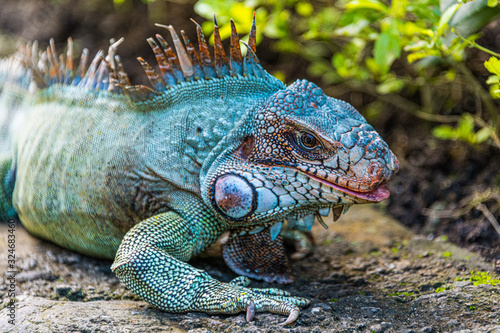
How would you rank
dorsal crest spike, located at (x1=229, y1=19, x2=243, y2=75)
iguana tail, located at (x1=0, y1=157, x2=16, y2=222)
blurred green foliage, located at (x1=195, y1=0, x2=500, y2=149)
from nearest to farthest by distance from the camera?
dorsal crest spike, located at (x1=229, y1=19, x2=243, y2=75)
blurred green foliage, located at (x1=195, y1=0, x2=500, y2=149)
iguana tail, located at (x1=0, y1=157, x2=16, y2=222)

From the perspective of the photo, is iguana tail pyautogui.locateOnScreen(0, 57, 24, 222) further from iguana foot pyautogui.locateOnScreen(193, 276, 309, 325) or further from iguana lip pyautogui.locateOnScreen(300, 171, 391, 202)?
iguana lip pyautogui.locateOnScreen(300, 171, 391, 202)

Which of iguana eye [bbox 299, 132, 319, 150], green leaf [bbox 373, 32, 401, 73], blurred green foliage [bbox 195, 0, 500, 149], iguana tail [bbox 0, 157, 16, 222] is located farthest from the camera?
iguana tail [bbox 0, 157, 16, 222]

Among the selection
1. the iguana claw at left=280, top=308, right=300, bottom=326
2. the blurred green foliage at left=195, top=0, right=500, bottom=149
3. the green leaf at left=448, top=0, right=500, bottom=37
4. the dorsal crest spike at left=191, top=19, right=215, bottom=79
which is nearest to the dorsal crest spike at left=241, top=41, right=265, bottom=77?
the dorsal crest spike at left=191, top=19, right=215, bottom=79

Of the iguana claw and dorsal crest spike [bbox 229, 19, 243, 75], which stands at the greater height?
dorsal crest spike [bbox 229, 19, 243, 75]

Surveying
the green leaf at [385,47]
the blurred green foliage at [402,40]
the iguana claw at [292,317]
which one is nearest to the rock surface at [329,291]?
the iguana claw at [292,317]

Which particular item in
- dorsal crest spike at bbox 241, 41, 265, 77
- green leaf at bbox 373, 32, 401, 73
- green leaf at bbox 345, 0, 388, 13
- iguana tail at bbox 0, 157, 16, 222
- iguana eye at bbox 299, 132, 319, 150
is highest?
green leaf at bbox 345, 0, 388, 13

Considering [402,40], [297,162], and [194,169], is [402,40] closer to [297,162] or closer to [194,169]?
[297,162]

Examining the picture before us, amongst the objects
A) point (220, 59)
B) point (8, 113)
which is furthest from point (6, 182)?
point (220, 59)

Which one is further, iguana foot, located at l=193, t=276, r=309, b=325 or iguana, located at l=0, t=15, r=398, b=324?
iguana, located at l=0, t=15, r=398, b=324
